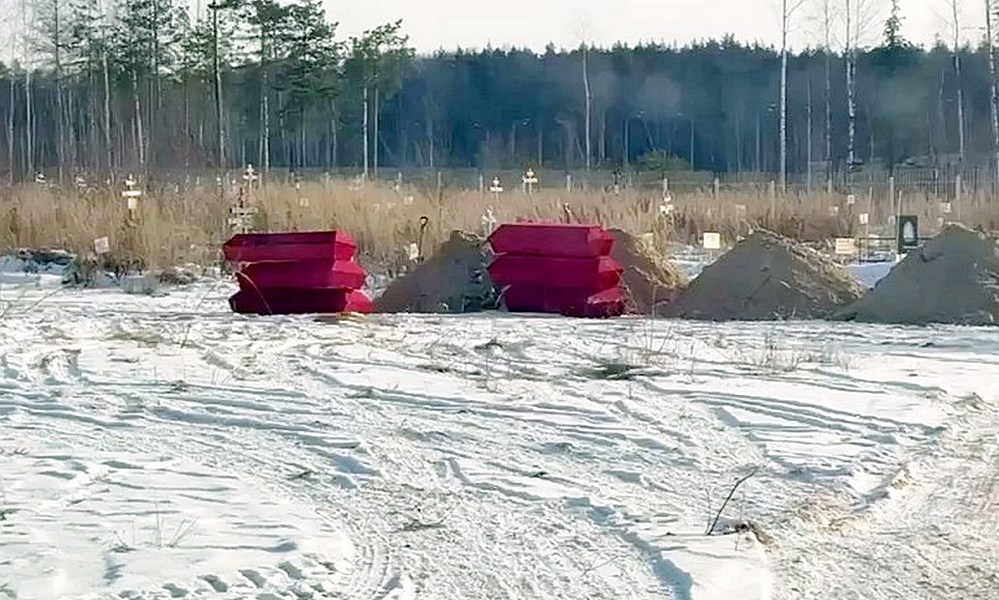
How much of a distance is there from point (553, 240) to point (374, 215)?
650 cm

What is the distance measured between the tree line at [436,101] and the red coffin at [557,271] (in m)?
12.7

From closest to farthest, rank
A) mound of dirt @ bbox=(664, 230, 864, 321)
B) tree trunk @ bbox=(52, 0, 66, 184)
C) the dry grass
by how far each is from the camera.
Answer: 1. mound of dirt @ bbox=(664, 230, 864, 321)
2. the dry grass
3. tree trunk @ bbox=(52, 0, 66, 184)

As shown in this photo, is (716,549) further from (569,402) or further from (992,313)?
(992,313)

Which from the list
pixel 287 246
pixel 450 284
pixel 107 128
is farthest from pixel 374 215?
pixel 107 128

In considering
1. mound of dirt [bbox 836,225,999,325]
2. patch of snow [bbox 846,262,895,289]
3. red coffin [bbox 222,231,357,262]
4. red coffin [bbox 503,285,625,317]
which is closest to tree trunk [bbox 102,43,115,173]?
red coffin [bbox 222,231,357,262]

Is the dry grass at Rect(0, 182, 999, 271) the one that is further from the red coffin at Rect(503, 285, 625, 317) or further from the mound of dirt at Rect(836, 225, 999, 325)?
the mound of dirt at Rect(836, 225, 999, 325)

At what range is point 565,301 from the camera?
1310 cm

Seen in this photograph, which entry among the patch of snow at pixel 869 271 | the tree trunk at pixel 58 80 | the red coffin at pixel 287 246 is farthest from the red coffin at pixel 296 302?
the tree trunk at pixel 58 80

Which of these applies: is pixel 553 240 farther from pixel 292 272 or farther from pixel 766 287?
pixel 292 272

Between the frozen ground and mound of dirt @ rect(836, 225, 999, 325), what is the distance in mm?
1919

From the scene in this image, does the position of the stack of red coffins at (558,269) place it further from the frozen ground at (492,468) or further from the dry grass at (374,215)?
the dry grass at (374,215)

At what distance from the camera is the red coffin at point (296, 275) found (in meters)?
13.1

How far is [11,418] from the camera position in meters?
7.05

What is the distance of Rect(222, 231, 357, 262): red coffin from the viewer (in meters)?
12.9
